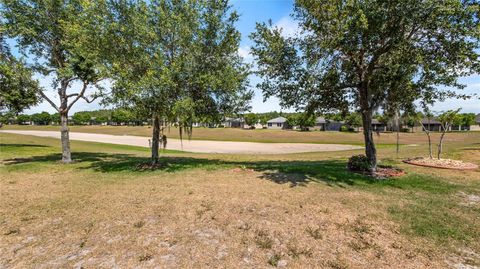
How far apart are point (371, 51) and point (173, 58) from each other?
27.2 ft

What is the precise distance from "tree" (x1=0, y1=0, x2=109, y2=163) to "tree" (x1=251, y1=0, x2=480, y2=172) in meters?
7.55

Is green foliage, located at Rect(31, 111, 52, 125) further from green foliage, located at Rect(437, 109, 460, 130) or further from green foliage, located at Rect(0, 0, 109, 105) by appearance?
green foliage, located at Rect(437, 109, 460, 130)

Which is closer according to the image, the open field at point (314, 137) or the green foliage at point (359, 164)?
the green foliage at point (359, 164)

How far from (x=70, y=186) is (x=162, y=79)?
5.44 metres

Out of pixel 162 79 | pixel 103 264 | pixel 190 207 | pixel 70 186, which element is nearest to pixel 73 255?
pixel 103 264

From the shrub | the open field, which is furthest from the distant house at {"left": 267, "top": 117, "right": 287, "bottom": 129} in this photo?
the shrub

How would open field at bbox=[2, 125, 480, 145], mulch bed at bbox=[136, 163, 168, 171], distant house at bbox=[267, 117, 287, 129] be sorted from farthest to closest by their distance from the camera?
distant house at bbox=[267, 117, 287, 129] < open field at bbox=[2, 125, 480, 145] < mulch bed at bbox=[136, 163, 168, 171]

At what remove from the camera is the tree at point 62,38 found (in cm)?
1316

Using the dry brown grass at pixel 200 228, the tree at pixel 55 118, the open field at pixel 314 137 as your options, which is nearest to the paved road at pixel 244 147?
the open field at pixel 314 137

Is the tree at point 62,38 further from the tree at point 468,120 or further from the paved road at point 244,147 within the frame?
the tree at point 468,120

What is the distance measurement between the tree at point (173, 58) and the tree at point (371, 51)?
212 centimetres

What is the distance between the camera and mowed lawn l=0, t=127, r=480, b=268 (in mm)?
5441

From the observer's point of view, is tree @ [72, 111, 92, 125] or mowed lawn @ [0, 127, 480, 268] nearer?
mowed lawn @ [0, 127, 480, 268]

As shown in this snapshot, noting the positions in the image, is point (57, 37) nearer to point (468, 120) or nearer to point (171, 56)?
point (171, 56)
